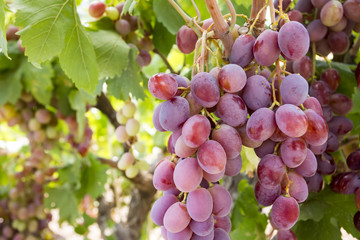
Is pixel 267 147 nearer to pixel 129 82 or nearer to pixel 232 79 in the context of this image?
pixel 232 79

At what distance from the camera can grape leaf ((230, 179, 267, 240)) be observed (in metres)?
0.87

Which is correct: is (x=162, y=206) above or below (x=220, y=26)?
below

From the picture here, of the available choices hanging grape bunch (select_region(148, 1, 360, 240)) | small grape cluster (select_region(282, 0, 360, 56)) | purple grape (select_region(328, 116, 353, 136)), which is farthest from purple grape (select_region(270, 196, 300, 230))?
small grape cluster (select_region(282, 0, 360, 56))

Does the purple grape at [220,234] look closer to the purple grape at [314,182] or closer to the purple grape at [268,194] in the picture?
the purple grape at [268,194]

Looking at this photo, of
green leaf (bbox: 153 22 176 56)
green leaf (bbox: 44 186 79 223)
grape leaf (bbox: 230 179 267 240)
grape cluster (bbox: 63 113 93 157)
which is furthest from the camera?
green leaf (bbox: 44 186 79 223)

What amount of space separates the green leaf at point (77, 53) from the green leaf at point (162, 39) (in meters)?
0.32

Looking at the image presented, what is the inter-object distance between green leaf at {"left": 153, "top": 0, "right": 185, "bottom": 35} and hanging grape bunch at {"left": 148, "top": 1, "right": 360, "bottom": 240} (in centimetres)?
36

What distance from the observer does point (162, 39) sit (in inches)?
39.6

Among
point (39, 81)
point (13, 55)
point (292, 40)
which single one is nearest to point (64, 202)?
point (39, 81)

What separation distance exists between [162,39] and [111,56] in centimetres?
20

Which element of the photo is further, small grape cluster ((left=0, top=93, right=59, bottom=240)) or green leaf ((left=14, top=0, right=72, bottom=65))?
small grape cluster ((left=0, top=93, right=59, bottom=240))

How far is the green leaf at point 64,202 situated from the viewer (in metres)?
1.57

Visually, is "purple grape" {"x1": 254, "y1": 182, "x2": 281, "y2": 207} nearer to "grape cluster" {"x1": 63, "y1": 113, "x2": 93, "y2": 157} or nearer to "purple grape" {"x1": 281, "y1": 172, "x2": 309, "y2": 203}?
"purple grape" {"x1": 281, "y1": 172, "x2": 309, "y2": 203}

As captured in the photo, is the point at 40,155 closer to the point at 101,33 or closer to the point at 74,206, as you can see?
the point at 74,206
